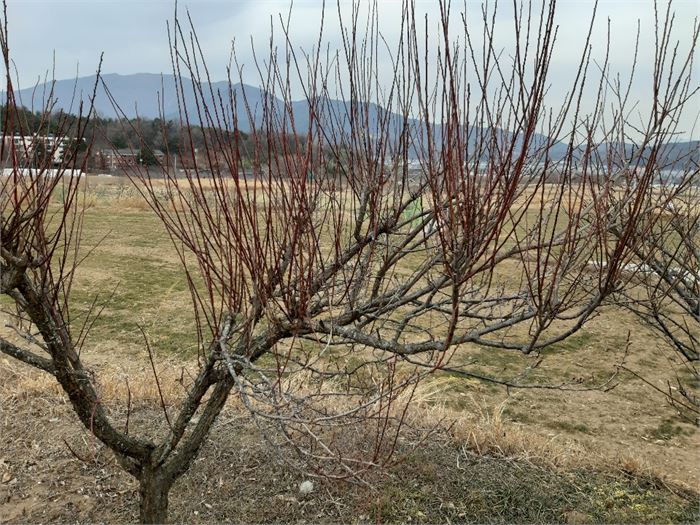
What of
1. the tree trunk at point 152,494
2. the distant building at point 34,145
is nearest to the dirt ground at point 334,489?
the tree trunk at point 152,494

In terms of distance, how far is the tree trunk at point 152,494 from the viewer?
266cm

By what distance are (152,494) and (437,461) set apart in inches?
73.1

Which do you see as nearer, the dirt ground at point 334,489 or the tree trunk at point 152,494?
the tree trunk at point 152,494

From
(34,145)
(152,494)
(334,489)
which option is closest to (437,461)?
(334,489)

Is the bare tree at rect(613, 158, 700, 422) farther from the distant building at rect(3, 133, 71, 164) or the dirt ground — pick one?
the distant building at rect(3, 133, 71, 164)

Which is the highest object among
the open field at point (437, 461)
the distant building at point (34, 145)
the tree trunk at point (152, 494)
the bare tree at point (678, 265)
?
the distant building at point (34, 145)

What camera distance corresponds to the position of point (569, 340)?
284 inches

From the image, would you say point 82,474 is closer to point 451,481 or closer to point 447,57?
point 451,481

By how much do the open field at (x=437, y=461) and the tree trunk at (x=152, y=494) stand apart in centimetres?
49

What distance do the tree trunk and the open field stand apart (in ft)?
1.62

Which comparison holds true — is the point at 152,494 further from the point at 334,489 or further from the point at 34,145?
the point at 34,145

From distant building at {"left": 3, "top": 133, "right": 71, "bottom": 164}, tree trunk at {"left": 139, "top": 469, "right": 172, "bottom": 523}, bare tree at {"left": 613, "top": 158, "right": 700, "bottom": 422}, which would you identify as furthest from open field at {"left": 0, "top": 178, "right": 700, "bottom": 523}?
distant building at {"left": 3, "top": 133, "right": 71, "bottom": 164}

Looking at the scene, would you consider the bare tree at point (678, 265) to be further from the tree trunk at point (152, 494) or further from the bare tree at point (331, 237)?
the tree trunk at point (152, 494)

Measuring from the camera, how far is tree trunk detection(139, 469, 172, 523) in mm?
2658
